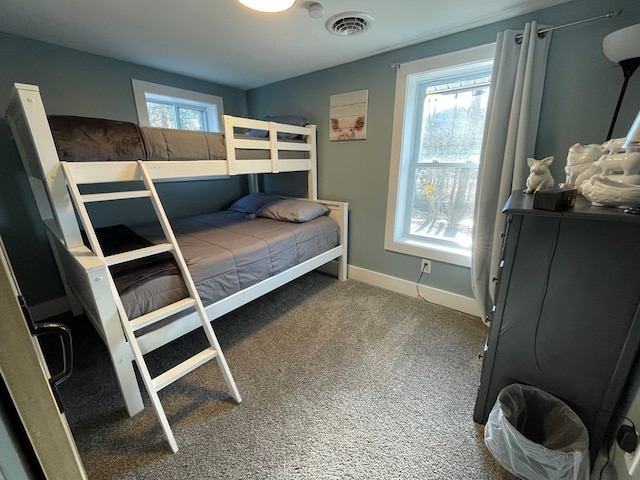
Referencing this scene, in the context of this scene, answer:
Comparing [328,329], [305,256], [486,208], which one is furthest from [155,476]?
[486,208]

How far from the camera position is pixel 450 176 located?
7.27 ft

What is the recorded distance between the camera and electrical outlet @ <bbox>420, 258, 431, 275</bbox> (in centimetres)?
233

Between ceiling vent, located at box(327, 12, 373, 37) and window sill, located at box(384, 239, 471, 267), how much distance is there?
66.4 inches

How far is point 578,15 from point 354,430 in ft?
8.42

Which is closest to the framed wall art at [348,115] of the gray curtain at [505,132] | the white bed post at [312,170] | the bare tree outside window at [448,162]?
the white bed post at [312,170]

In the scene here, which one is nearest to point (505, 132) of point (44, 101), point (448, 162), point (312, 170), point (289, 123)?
point (448, 162)

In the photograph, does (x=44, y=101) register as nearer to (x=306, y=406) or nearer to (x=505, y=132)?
(x=306, y=406)

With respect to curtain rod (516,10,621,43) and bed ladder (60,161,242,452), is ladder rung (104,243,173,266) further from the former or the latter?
curtain rod (516,10,621,43)

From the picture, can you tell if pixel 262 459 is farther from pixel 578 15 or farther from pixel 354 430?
pixel 578 15

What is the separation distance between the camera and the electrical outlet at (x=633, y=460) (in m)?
0.83

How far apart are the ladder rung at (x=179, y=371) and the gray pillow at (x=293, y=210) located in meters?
1.34

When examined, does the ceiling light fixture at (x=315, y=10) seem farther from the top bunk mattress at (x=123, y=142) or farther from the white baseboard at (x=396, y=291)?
the white baseboard at (x=396, y=291)

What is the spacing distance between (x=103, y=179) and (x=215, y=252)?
70 centimetres

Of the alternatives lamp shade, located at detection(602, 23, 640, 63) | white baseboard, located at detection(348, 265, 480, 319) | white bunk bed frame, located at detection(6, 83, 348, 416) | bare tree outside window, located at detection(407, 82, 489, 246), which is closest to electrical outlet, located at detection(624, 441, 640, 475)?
white baseboard, located at detection(348, 265, 480, 319)
